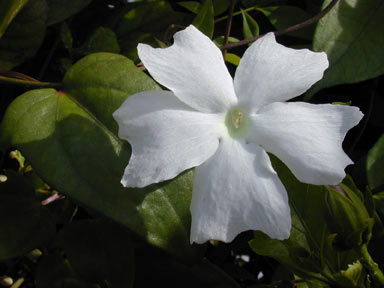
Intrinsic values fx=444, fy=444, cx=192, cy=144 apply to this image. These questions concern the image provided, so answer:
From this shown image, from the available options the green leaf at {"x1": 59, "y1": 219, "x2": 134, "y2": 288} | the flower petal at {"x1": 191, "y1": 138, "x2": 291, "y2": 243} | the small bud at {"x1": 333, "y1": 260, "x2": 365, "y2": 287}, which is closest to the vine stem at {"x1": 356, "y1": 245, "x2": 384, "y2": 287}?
the small bud at {"x1": 333, "y1": 260, "x2": 365, "y2": 287}

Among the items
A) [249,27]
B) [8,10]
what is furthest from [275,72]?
[8,10]

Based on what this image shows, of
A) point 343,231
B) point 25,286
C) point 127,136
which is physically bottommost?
point 25,286

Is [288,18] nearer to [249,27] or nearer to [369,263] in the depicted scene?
[249,27]

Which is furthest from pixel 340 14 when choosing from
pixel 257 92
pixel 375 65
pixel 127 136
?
pixel 127 136

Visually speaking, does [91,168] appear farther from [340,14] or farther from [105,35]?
[340,14]

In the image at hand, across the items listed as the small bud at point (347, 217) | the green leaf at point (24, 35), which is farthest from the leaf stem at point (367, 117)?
the green leaf at point (24, 35)

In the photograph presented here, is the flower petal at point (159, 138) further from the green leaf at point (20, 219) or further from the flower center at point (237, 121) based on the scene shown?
the green leaf at point (20, 219)
